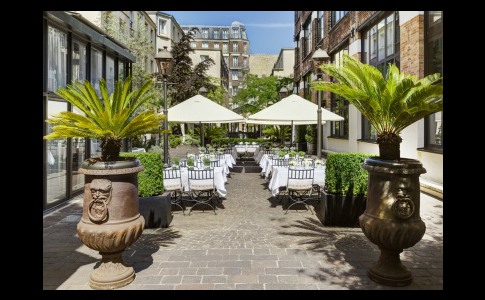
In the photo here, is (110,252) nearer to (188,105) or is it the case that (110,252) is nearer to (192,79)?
(188,105)

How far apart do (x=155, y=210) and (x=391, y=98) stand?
4.62 meters

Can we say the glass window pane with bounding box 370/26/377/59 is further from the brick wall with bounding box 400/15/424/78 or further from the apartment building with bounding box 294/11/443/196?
the brick wall with bounding box 400/15/424/78

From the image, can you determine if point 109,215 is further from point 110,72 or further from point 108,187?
point 110,72

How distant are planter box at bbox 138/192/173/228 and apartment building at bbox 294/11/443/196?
4.19 meters

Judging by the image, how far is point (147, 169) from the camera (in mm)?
6988

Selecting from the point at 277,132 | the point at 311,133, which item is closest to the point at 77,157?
the point at 311,133

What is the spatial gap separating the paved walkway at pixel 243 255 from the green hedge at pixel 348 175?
0.75 metres

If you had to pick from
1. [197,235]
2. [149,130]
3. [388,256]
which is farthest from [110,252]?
[388,256]

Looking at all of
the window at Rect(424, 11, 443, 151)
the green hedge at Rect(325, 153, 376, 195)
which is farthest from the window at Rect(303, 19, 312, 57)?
the green hedge at Rect(325, 153, 376, 195)

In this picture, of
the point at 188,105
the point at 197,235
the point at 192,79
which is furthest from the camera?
the point at 192,79
